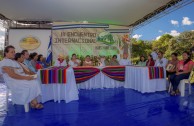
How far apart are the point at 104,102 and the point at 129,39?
6438 mm

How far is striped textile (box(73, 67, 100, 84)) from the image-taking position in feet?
16.8

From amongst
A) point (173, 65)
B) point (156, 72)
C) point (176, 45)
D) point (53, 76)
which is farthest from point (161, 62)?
point (176, 45)

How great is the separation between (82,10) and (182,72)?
16.3 feet

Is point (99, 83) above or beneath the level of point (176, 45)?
beneath

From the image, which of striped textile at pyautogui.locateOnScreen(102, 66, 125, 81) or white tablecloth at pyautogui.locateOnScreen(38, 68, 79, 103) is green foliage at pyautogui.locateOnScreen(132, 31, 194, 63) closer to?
striped textile at pyautogui.locateOnScreen(102, 66, 125, 81)

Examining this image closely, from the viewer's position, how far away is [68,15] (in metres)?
8.94

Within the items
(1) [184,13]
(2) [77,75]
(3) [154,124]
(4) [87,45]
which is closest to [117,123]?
(3) [154,124]

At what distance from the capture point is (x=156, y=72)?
4918 mm

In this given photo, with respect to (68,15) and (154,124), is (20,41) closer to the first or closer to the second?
(68,15)

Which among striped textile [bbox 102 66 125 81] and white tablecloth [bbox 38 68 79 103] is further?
striped textile [bbox 102 66 125 81]

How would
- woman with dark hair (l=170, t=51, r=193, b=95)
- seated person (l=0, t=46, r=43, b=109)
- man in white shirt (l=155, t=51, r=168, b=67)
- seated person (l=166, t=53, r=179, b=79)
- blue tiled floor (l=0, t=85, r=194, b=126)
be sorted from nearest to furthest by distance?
blue tiled floor (l=0, t=85, r=194, b=126)
seated person (l=0, t=46, r=43, b=109)
woman with dark hair (l=170, t=51, r=193, b=95)
seated person (l=166, t=53, r=179, b=79)
man in white shirt (l=155, t=51, r=168, b=67)

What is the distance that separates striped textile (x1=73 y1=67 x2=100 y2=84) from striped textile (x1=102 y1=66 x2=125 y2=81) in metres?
0.34

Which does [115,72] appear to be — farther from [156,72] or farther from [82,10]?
[82,10]

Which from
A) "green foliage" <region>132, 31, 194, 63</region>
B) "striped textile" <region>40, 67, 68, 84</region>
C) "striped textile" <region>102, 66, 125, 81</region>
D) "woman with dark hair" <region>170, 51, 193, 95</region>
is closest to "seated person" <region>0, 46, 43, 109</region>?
"striped textile" <region>40, 67, 68, 84</region>
